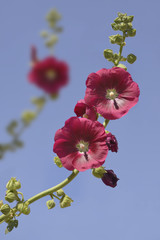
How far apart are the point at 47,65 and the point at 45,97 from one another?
58mm

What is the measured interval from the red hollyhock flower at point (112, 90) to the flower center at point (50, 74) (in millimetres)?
1050

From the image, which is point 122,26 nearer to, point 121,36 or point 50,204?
point 121,36

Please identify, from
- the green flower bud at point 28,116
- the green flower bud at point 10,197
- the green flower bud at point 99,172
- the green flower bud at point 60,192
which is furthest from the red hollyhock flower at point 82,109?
the green flower bud at point 28,116

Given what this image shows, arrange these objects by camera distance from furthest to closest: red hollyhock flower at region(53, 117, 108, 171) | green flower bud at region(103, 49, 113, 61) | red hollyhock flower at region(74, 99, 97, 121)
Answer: green flower bud at region(103, 49, 113, 61)
red hollyhock flower at region(74, 99, 97, 121)
red hollyhock flower at region(53, 117, 108, 171)

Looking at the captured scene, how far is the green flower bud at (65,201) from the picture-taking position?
1.55 metres

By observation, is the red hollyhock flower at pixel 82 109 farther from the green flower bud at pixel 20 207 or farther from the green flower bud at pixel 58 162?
the green flower bud at pixel 20 207

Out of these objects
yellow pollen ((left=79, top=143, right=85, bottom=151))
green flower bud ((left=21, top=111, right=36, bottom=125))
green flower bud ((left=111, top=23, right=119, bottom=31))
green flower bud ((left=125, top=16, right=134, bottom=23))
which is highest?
green flower bud ((left=111, top=23, right=119, bottom=31))

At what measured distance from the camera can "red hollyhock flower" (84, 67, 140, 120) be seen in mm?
1550

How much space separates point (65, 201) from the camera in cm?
155

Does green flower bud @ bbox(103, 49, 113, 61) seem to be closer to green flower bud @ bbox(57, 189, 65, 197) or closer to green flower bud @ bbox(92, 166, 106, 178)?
green flower bud @ bbox(92, 166, 106, 178)

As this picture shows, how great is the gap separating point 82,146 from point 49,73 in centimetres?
98

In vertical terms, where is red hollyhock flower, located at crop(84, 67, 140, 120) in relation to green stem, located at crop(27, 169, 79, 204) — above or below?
above

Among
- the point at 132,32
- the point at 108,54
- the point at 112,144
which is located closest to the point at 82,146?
the point at 112,144

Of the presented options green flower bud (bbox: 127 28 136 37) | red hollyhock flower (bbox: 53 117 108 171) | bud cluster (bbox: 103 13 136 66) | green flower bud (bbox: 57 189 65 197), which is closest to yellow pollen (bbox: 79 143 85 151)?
red hollyhock flower (bbox: 53 117 108 171)
